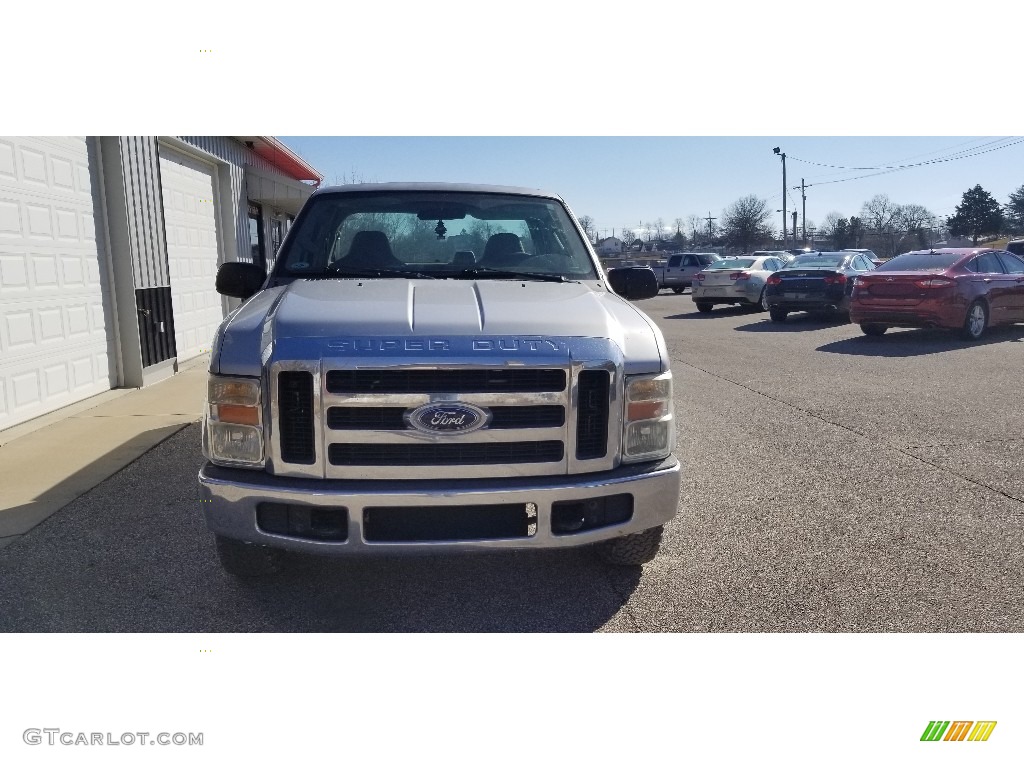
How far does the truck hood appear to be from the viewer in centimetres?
308

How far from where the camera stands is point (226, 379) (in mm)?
3096

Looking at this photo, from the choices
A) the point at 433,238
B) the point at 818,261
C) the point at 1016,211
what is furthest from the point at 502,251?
the point at 1016,211

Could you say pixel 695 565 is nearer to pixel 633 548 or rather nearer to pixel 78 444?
pixel 633 548

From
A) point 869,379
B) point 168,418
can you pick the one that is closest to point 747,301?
point 869,379

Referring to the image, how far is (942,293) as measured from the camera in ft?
40.8

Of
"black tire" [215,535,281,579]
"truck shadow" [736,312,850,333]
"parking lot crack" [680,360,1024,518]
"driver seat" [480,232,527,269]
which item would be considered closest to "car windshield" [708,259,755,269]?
"truck shadow" [736,312,850,333]

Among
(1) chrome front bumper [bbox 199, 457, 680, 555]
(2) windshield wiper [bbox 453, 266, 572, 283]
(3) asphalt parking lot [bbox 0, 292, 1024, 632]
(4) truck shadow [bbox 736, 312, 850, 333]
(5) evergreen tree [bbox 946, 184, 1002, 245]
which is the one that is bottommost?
(3) asphalt parking lot [bbox 0, 292, 1024, 632]

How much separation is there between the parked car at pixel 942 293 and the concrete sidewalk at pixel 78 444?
32.8 feet

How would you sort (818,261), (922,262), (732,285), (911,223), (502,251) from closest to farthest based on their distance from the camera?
(502,251), (922,262), (818,261), (732,285), (911,223)

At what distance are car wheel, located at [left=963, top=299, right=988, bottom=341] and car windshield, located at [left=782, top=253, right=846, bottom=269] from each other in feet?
12.8

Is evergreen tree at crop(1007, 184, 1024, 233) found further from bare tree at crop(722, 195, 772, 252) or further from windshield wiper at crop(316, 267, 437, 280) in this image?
windshield wiper at crop(316, 267, 437, 280)

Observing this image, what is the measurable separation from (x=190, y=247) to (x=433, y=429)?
30.5 ft

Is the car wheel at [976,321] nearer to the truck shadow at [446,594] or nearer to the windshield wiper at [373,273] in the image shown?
the truck shadow at [446,594]
